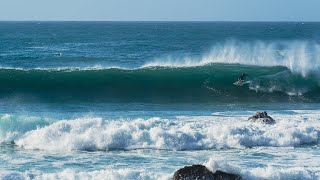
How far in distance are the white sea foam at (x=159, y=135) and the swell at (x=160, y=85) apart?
653cm

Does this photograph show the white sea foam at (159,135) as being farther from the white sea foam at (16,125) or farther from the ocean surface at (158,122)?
the white sea foam at (16,125)

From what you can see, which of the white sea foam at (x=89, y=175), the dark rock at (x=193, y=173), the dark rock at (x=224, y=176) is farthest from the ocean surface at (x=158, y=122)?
the dark rock at (x=193, y=173)

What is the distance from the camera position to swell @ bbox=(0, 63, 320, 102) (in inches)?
907

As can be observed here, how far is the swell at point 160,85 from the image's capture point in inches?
907

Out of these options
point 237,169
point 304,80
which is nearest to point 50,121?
point 237,169

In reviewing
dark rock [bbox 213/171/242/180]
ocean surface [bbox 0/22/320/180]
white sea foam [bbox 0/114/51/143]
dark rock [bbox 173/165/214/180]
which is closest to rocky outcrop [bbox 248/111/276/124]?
ocean surface [bbox 0/22/320/180]

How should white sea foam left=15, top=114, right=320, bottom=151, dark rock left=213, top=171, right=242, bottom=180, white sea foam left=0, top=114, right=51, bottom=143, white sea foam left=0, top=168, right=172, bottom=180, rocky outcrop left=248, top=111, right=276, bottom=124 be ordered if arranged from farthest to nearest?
1. rocky outcrop left=248, top=111, right=276, bottom=124
2. white sea foam left=0, top=114, right=51, bottom=143
3. white sea foam left=15, top=114, right=320, bottom=151
4. white sea foam left=0, top=168, right=172, bottom=180
5. dark rock left=213, top=171, right=242, bottom=180

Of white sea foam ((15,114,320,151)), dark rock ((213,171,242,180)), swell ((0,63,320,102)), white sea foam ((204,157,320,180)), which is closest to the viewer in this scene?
dark rock ((213,171,242,180))

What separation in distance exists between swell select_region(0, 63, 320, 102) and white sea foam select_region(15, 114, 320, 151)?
21.4 ft

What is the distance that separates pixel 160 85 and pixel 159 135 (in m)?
10.9

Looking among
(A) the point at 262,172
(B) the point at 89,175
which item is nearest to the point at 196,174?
(A) the point at 262,172

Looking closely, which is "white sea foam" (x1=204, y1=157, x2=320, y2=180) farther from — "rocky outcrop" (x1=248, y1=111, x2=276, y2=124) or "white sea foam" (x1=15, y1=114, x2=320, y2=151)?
"rocky outcrop" (x1=248, y1=111, x2=276, y2=124)

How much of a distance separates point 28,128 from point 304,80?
1475 centimetres

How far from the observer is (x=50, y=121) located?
16.5m
